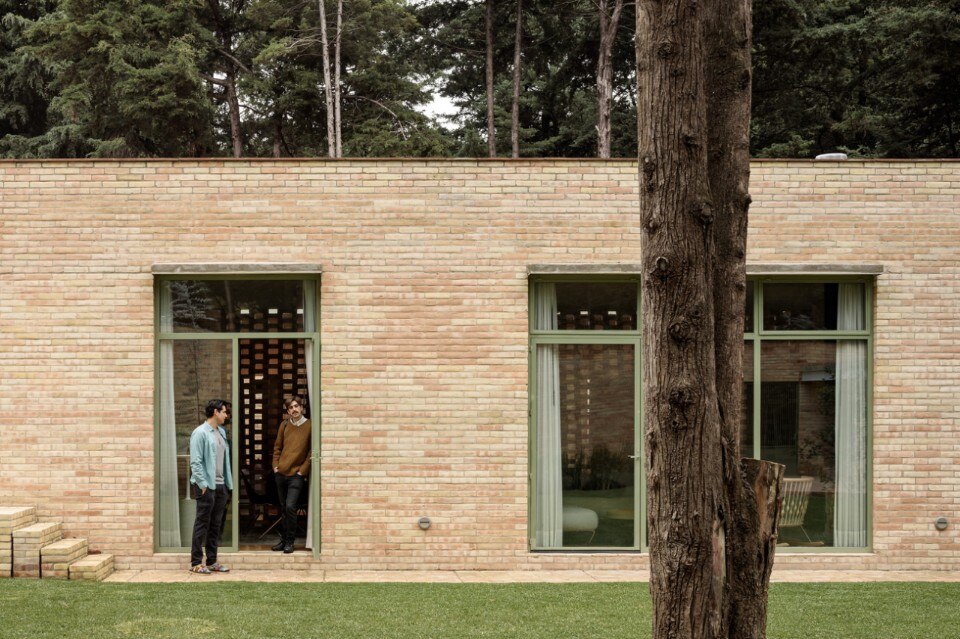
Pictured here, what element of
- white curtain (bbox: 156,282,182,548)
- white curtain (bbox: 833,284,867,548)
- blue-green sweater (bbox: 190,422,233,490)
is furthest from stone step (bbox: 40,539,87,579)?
white curtain (bbox: 833,284,867,548)

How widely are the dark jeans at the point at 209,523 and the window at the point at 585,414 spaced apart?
3.23 metres

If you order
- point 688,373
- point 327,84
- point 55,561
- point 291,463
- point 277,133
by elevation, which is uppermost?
point 327,84

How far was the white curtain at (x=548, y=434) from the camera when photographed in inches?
418

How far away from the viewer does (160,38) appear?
2772 cm

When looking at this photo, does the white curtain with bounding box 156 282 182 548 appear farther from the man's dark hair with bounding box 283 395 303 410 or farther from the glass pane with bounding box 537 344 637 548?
the glass pane with bounding box 537 344 637 548

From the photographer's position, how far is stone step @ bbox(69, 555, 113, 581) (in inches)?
376

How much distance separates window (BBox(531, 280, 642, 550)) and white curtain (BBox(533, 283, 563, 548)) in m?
0.01

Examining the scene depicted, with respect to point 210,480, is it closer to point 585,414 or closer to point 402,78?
point 585,414

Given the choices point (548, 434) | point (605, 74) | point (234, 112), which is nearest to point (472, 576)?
point (548, 434)

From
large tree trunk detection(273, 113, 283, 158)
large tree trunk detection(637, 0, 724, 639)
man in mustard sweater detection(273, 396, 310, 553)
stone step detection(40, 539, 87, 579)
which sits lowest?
stone step detection(40, 539, 87, 579)

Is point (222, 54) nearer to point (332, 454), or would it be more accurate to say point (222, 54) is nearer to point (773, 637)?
point (332, 454)

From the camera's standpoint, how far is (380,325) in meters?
10.4

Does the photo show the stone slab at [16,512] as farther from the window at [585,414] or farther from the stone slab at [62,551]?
the window at [585,414]

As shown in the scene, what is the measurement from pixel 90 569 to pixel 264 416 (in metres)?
2.23
